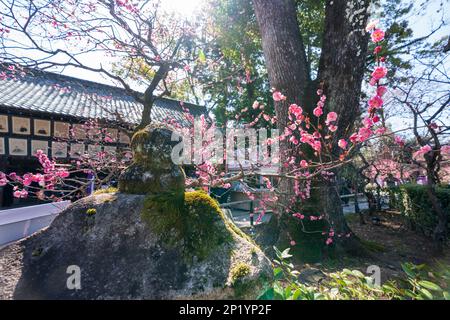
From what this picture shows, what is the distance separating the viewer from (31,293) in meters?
1.28

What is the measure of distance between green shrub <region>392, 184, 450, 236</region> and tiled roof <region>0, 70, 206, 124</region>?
9080 millimetres

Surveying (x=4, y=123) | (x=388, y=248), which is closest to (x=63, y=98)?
(x=4, y=123)

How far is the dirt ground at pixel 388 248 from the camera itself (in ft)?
14.1

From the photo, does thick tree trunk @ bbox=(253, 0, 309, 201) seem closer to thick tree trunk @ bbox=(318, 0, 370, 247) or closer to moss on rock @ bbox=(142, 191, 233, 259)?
thick tree trunk @ bbox=(318, 0, 370, 247)

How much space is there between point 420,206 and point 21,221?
30.9 feet

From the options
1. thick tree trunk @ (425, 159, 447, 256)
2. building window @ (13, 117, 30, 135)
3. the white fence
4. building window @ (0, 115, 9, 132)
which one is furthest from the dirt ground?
building window @ (0, 115, 9, 132)

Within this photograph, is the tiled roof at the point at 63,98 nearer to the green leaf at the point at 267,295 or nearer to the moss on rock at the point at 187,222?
the moss on rock at the point at 187,222

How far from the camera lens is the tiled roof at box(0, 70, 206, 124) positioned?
8.29m

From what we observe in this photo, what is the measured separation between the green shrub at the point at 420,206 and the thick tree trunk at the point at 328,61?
Answer: 12.4 ft

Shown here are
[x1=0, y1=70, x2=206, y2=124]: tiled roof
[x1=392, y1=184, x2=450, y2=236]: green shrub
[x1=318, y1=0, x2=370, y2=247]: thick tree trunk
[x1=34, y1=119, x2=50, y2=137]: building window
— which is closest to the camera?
[x1=318, y1=0, x2=370, y2=247]: thick tree trunk

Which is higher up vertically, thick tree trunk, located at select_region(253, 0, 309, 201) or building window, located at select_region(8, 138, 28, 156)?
thick tree trunk, located at select_region(253, 0, 309, 201)
